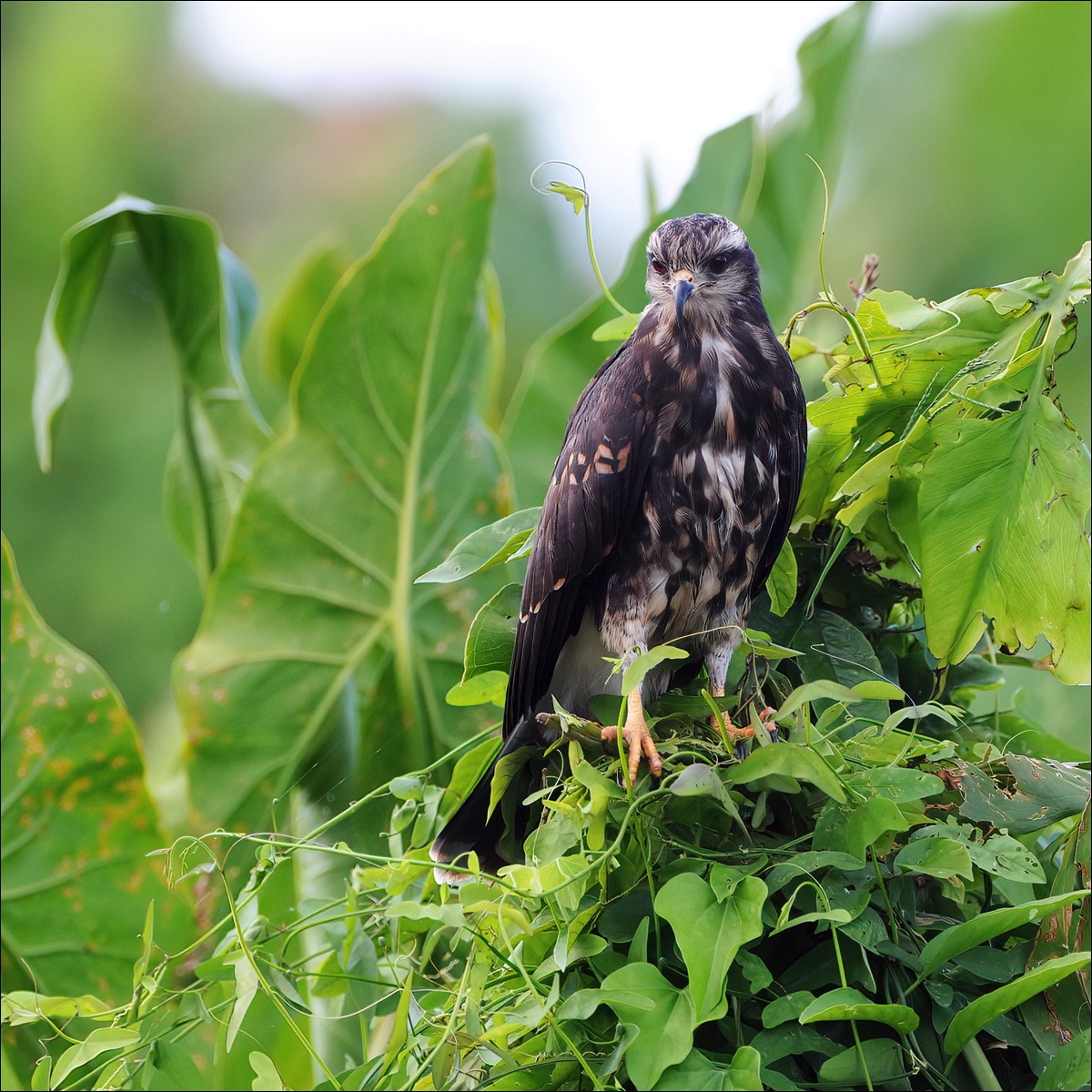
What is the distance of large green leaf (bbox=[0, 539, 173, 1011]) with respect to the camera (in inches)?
59.2

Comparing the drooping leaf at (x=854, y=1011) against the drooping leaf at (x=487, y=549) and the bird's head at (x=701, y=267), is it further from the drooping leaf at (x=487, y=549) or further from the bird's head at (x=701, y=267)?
the bird's head at (x=701, y=267)

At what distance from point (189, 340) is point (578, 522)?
978 millimetres

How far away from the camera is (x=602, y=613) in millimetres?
1086

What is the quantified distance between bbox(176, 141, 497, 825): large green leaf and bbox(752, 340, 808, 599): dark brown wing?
59cm

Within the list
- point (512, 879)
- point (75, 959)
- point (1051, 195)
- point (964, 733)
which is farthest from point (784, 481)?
point (1051, 195)

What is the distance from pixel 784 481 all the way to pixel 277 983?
621 millimetres

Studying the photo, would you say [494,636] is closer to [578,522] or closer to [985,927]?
[578,522]

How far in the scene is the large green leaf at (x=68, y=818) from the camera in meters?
1.50

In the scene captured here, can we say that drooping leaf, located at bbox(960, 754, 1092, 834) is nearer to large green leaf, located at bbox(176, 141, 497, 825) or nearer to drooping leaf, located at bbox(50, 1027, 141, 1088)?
drooping leaf, located at bbox(50, 1027, 141, 1088)

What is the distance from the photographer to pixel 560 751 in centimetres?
91

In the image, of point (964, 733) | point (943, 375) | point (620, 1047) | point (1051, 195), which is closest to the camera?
point (620, 1047)

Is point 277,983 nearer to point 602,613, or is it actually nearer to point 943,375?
point 602,613

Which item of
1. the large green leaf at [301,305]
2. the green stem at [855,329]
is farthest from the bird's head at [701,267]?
the large green leaf at [301,305]

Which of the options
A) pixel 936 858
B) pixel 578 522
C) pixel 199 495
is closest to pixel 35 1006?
pixel 578 522
